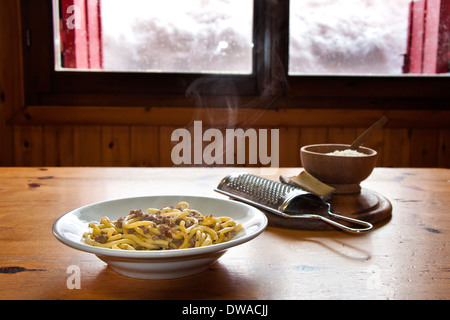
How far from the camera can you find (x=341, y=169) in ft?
3.72

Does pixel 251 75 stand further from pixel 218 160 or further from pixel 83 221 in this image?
A: pixel 83 221

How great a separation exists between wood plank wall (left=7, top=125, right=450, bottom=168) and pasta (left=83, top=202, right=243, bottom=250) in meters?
2.04

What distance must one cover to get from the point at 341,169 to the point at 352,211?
14 centimetres

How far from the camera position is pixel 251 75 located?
2742 millimetres

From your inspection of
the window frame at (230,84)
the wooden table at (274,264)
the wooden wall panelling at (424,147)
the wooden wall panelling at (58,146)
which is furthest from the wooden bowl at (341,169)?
the wooden wall panelling at (58,146)

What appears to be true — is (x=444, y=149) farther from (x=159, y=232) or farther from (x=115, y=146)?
(x=159, y=232)

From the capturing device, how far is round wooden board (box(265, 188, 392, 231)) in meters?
0.96

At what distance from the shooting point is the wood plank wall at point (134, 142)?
2775 millimetres

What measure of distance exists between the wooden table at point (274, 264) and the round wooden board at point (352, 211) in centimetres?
2

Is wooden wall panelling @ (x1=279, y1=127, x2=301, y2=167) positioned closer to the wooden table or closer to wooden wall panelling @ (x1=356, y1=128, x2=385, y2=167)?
wooden wall panelling @ (x1=356, y1=128, x2=385, y2=167)

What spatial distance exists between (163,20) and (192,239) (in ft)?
7.51

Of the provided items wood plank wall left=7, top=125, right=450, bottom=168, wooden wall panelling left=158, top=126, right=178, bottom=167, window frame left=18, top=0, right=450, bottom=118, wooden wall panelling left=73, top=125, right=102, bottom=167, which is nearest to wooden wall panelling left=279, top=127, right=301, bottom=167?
wood plank wall left=7, top=125, right=450, bottom=168

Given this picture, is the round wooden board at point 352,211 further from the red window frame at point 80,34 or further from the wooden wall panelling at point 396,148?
the red window frame at point 80,34

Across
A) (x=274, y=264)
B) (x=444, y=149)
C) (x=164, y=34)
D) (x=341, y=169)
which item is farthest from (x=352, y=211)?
(x=444, y=149)
